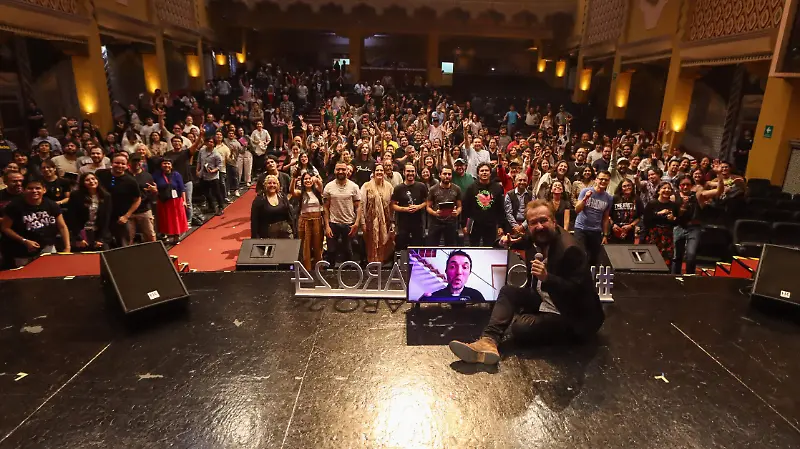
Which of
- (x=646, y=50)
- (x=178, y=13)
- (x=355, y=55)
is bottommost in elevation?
(x=646, y=50)

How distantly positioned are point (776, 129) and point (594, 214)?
18.9 feet

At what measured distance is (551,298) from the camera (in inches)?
118

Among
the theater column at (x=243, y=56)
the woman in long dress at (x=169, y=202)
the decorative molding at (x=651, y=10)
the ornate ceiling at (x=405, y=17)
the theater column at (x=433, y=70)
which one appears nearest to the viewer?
the woman in long dress at (x=169, y=202)

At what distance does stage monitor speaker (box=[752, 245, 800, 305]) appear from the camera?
3.43m

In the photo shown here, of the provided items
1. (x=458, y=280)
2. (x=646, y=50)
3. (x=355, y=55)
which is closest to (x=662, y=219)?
(x=458, y=280)

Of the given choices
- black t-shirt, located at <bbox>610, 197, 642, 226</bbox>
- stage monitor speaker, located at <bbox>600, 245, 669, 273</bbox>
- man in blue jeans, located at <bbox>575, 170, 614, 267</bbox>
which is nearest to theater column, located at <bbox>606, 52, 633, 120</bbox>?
black t-shirt, located at <bbox>610, 197, 642, 226</bbox>

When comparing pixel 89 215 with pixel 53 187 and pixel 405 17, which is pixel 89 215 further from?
pixel 405 17

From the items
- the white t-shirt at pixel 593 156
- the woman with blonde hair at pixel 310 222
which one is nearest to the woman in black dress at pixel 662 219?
the white t-shirt at pixel 593 156

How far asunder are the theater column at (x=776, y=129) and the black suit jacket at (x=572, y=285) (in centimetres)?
736

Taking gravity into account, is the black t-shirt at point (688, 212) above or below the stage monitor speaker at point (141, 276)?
above

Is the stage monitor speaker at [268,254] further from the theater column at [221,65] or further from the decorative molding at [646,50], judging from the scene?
the theater column at [221,65]

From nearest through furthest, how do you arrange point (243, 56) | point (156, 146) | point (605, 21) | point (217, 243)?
1. point (217, 243)
2. point (156, 146)
3. point (605, 21)
4. point (243, 56)

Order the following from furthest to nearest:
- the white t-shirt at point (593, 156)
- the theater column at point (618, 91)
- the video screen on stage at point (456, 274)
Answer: the theater column at point (618, 91), the white t-shirt at point (593, 156), the video screen on stage at point (456, 274)

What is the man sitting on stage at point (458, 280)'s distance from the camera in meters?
3.35
